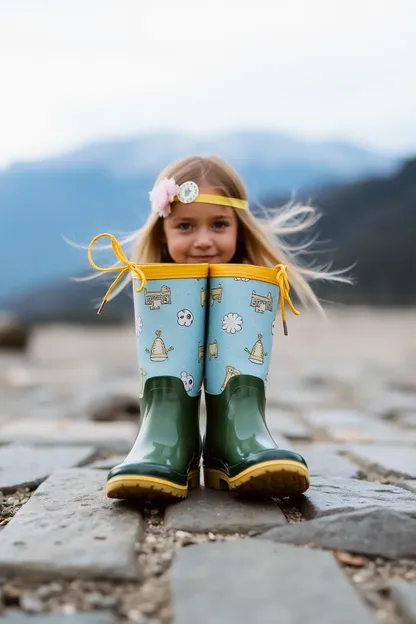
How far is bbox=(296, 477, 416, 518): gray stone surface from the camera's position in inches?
61.5

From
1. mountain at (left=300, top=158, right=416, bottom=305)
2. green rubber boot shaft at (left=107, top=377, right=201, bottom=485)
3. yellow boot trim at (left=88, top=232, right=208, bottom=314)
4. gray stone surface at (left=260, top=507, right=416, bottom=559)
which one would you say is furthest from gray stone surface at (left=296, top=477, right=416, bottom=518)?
mountain at (left=300, top=158, right=416, bottom=305)

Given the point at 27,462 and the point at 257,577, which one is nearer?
the point at 257,577

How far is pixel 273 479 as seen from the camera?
5.12ft

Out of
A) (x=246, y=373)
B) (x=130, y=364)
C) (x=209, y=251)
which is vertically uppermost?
(x=209, y=251)

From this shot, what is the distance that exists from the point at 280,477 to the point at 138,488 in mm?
311

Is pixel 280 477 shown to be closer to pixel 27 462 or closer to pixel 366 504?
pixel 366 504

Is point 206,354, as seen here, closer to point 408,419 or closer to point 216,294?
point 216,294

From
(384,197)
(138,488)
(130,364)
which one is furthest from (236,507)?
(384,197)

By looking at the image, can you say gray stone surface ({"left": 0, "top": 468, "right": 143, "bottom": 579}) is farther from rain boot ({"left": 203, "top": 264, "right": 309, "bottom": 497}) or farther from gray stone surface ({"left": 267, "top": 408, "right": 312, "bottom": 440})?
gray stone surface ({"left": 267, "top": 408, "right": 312, "bottom": 440})

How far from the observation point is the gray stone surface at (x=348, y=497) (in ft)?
5.12

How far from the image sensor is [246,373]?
1788 mm

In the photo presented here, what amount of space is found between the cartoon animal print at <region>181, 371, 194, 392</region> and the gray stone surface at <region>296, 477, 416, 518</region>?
1.26 feet

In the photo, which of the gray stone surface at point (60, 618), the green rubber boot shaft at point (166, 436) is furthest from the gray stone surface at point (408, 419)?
the gray stone surface at point (60, 618)

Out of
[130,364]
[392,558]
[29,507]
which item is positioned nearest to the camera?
[392,558]
